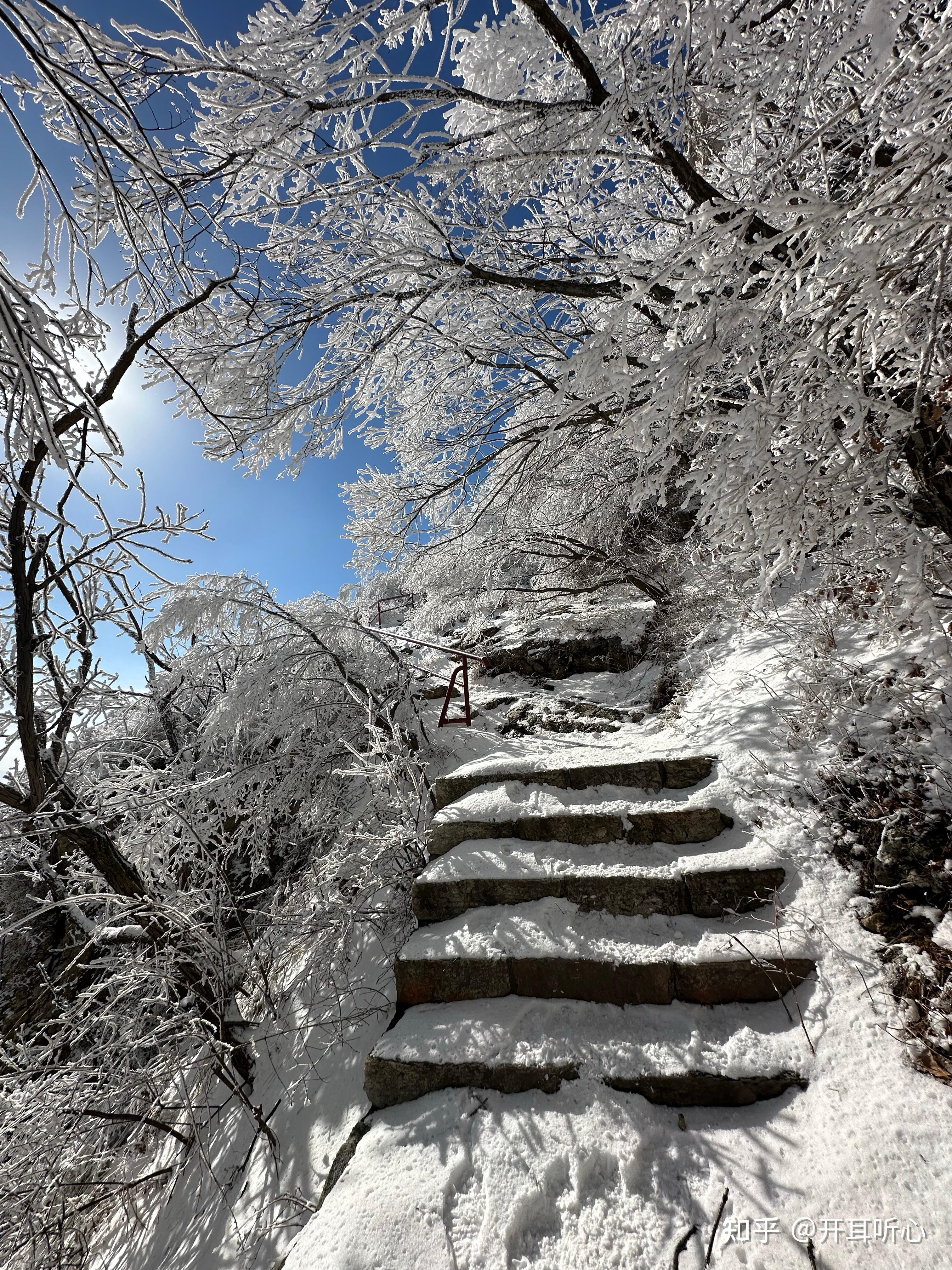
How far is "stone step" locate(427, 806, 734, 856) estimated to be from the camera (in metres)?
2.71

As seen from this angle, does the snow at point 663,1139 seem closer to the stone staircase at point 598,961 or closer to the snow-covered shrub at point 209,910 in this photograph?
the stone staircase at point 598,961

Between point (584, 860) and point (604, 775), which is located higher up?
point (604, 775)

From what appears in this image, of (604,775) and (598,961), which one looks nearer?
(598,961)

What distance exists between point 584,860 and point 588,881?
0.22m

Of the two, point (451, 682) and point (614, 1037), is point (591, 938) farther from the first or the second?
point (451, 682)

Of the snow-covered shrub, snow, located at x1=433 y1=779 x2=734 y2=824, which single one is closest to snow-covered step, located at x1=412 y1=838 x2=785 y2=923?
snow, located at x1=433 y1=779 x2=734 y2=824

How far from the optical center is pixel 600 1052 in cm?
196

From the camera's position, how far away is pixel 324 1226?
5.25 feet

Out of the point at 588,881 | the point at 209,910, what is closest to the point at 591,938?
the point at 588,881

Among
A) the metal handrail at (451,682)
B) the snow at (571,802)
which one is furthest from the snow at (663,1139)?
the metal handrail at (451,682)

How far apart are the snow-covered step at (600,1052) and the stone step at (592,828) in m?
0.86

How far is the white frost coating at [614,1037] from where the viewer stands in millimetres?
1807

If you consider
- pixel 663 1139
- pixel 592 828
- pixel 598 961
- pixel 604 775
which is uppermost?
pixel 604 775

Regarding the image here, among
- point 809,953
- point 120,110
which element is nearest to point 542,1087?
point 809,953
